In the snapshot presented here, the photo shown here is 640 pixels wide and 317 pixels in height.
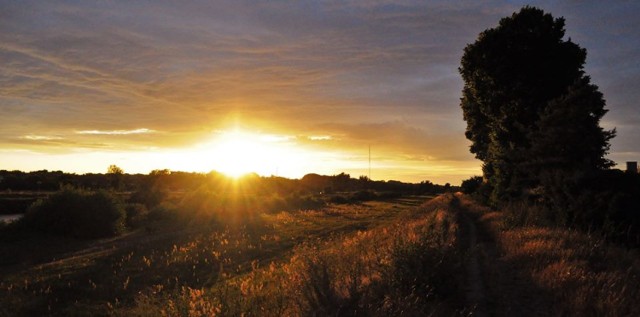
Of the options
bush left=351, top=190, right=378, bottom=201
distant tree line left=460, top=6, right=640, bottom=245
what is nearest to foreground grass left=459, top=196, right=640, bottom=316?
distant tree line left=460, top=6, right=640, bottom=245

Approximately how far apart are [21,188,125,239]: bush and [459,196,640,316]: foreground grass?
Answer: 25748mm

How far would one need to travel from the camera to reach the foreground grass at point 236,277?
25.9 ft

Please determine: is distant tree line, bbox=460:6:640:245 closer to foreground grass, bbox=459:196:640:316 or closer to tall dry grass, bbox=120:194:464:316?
foreground grass, bbox=459:196:640:316

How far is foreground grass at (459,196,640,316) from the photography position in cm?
816

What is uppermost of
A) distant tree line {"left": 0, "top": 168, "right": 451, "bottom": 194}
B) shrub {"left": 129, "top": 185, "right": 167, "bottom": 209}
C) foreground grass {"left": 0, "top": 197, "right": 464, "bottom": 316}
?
distant tree line {"left": 0, "top": 168, "right": 451, "bottom": 194}

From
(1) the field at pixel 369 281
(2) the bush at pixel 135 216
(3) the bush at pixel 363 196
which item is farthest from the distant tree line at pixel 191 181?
(1) the field at pixel 369 281

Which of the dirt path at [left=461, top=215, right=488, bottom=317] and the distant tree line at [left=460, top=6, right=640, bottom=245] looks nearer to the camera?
the dirt path at [left=461, top=215, right=488, bottom=317]

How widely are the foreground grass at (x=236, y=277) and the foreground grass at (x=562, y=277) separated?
3.48 feet

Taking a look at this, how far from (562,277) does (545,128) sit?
532 inches

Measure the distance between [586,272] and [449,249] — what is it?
9.39 ft

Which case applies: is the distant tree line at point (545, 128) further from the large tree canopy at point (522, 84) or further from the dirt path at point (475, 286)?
the dirt path at point (475, 286)

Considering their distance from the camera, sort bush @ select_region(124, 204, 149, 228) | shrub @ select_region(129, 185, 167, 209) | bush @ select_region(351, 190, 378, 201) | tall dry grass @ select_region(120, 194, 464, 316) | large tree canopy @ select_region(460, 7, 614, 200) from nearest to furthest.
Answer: tall dry grass @ select_region(120, 194, 464, 316) < large tree canopy @ select_region(460, 7, 614, 200) < bush @ select_region(124, 204, 149, 228) < shrub @ select_region(129, 185, 167, 209) < bush @ select_region(351, 190, 378, 201)

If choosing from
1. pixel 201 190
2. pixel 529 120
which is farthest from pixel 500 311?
pixel 201 190

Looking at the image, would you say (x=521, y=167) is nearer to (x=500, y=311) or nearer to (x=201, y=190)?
(x=500, y=311)
